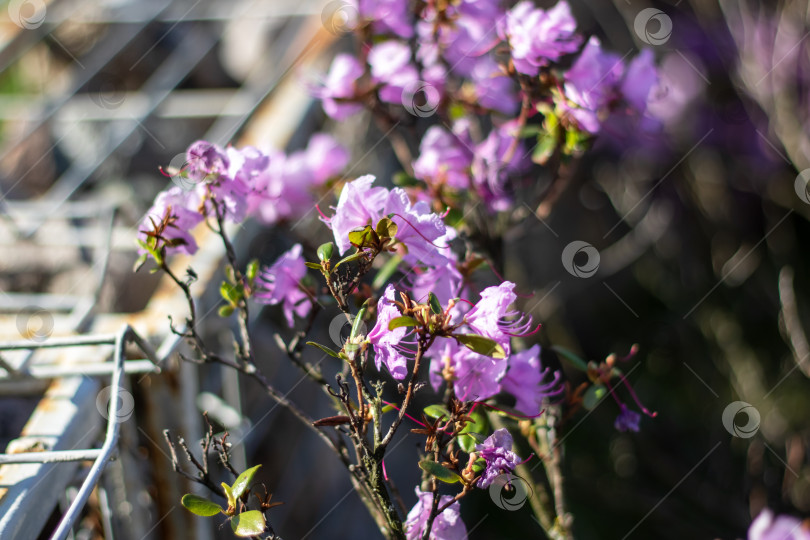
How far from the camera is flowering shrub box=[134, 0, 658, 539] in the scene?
0.82m

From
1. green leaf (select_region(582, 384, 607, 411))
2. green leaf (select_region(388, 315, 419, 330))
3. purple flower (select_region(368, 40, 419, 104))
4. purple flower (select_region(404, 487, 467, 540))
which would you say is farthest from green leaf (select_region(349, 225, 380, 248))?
purple flower (select_region(368, 40, 419, 104))

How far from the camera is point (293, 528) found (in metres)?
2.16

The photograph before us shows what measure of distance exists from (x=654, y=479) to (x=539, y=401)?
2017 mm

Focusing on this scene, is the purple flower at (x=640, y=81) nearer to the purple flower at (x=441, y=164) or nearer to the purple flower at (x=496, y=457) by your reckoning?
the purple flower at (x=441, y=164)

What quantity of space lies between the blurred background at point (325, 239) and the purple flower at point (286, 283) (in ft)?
0.98

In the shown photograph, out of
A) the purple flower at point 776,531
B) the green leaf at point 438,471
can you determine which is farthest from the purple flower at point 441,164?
the purple flower at point 776,531

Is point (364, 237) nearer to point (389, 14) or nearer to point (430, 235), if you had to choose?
point (430, 235)

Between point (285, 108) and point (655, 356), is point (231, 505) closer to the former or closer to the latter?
point (285, 108)

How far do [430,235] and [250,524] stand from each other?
402mm

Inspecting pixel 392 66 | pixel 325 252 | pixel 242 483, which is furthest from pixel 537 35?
pixel 242 483

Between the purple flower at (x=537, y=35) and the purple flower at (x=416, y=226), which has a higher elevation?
the purple flower at (x=537, y=35)

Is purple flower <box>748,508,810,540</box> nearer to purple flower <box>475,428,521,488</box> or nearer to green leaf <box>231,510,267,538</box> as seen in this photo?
purple flower <box>475,428,521,488</box>

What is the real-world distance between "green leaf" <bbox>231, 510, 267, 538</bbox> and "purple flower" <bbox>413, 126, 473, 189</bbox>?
0.75 m

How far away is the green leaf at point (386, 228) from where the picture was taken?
80 centimetres
